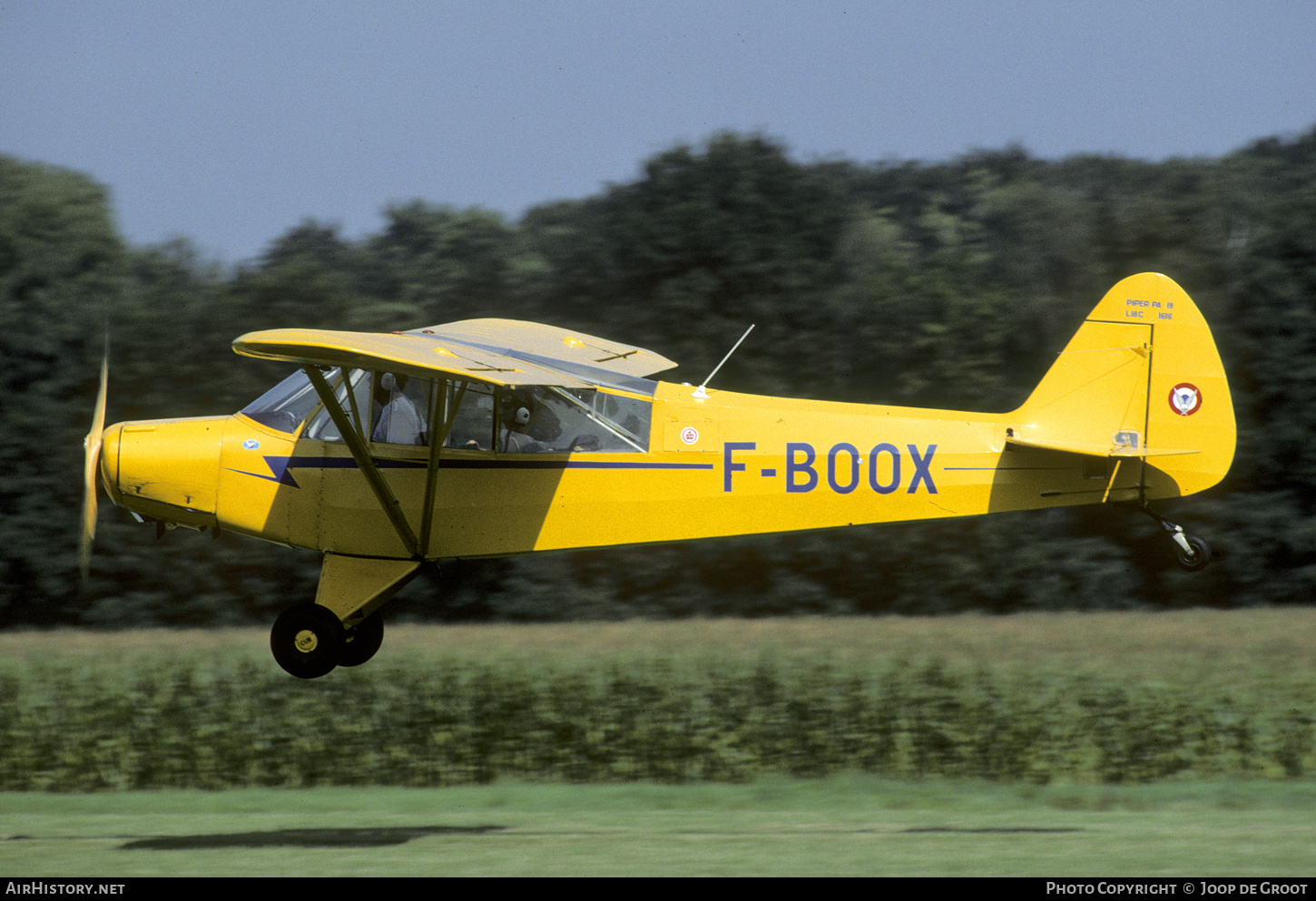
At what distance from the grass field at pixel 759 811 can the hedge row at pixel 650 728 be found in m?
0.34

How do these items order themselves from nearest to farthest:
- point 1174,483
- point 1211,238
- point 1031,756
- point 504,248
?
1. point 1174,483
2. point 1031,756
3. point 1211,238
4. point 504,248

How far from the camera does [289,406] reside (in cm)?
978

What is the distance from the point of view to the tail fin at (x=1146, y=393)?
388 inches

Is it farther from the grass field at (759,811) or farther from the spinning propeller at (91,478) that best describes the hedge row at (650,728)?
the spinning propeller at (91,478)

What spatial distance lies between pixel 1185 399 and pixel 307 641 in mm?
6731

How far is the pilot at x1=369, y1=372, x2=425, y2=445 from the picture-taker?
31.2 feet

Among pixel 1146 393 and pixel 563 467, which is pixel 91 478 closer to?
pixel 563 467

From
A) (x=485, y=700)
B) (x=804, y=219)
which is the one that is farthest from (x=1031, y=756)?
(x=804, y=219)

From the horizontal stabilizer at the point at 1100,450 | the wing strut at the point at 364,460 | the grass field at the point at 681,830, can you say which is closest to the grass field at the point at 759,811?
the grass field at the point at 681,830

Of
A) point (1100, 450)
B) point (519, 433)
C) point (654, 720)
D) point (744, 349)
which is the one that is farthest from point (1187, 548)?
point (744, 349)

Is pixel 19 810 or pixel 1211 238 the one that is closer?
pixel 19 810

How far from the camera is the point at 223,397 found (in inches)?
844

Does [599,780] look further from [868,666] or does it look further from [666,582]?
[666,582]

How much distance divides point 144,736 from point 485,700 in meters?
3.85
